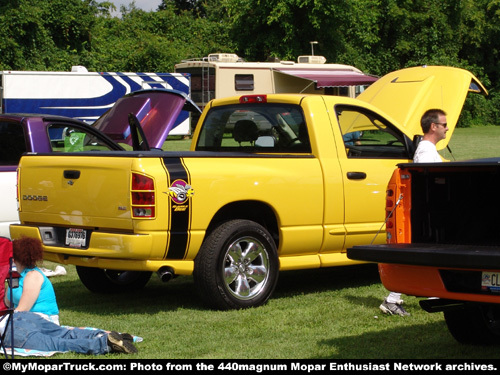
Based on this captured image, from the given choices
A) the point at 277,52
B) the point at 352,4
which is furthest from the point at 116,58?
the point at 352,4

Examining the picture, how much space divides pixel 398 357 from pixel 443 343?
53cm

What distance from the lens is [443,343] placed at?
6.15 meters

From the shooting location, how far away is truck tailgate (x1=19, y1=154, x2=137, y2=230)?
7000 mm

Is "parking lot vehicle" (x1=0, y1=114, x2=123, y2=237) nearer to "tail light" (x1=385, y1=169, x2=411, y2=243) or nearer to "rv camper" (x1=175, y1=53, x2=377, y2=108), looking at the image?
"tail light" (x1=385, y1=169, x2=411, y2=243)

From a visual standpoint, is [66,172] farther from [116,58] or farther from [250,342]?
[116,58]

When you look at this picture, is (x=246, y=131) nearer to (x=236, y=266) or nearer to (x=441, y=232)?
(x=236, y=266)

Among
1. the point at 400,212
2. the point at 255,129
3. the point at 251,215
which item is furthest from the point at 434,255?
the point at 255,129

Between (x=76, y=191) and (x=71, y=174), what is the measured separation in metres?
0.15

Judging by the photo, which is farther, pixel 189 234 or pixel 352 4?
pixel 352 4

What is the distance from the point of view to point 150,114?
34.2ft

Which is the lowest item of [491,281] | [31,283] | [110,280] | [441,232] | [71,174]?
[110,280]

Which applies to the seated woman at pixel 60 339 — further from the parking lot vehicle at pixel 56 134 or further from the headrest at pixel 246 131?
the headrest at pixel 246 131

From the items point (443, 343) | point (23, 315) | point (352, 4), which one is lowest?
point (443, 343)

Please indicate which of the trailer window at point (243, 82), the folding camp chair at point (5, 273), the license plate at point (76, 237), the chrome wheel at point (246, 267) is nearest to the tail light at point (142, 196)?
the license plate at point (76, 237)
